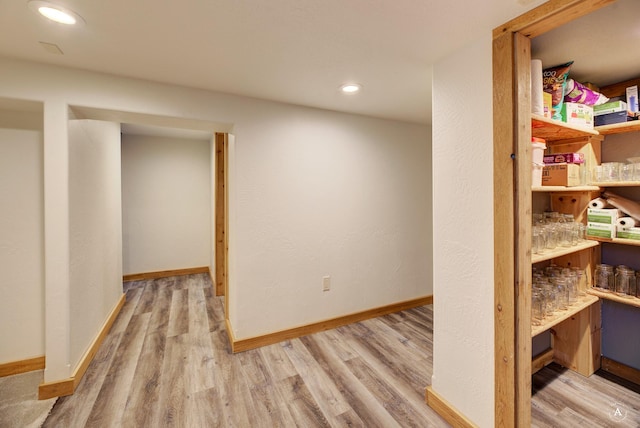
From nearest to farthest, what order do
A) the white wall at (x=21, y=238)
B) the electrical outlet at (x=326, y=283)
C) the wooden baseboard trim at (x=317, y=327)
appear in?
the white wall at (x=21, y=238), the wooden baseboard trim at (x=317, y=327), the electrical outlet at (x=326, y=283)

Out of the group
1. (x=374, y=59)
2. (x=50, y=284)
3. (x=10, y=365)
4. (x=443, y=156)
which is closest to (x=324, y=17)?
(x=374, y=59)

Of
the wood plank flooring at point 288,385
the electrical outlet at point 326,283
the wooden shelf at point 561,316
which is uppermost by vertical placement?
the wooden shelf at point 561,316

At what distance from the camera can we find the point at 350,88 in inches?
85.7

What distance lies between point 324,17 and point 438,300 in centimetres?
167

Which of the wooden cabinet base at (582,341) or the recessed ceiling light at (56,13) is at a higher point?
the recessed ceiling light at (56,13)

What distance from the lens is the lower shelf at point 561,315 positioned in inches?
58.8

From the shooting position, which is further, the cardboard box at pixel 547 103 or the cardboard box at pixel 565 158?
the cardboard box at pixel 565 158

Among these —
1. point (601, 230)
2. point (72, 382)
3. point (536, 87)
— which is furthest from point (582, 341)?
point (72, 382)

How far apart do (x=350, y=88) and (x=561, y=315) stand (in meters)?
2.02

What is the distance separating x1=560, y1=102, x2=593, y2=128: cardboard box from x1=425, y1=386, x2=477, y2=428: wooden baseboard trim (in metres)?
1.83

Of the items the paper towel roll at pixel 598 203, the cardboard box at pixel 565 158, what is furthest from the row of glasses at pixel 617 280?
the cardboard box at pixel 565 158

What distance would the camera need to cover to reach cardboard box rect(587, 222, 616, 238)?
5.93 ft

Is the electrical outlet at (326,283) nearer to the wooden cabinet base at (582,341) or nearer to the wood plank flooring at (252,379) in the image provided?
the wood plank flooring at (252,379)

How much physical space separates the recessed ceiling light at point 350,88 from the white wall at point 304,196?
0.51m
